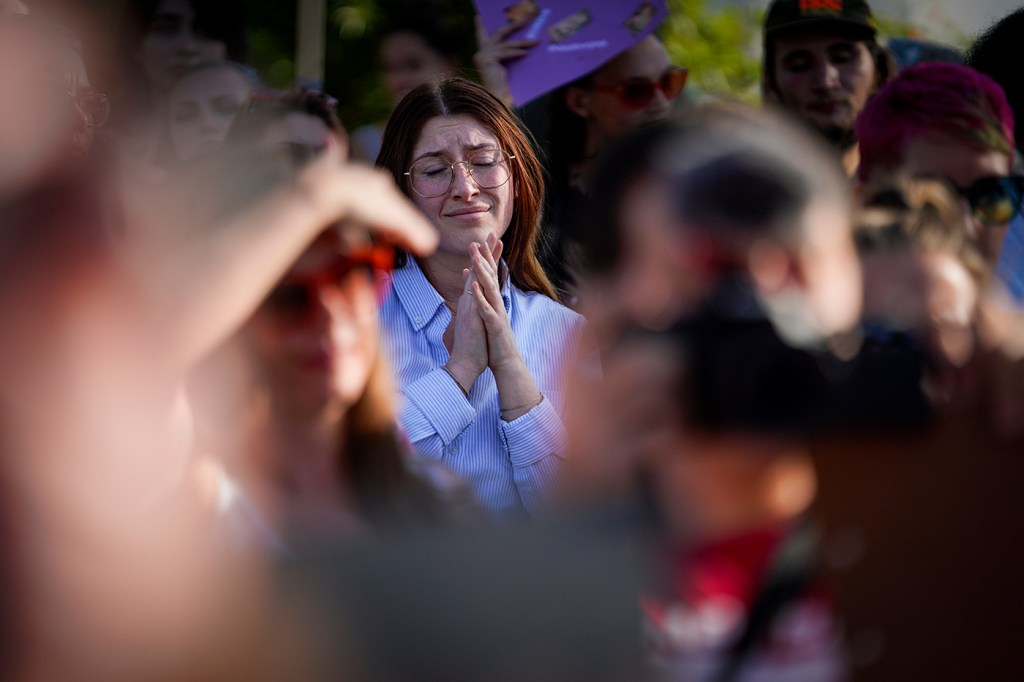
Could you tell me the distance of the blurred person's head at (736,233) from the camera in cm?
124

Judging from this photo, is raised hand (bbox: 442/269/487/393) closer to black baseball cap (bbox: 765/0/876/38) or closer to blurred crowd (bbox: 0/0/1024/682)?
blurred crowd (bbox: 0/0/1024/682)

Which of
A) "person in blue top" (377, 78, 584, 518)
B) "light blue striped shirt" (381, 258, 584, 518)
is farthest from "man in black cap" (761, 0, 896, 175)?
"light blue striped shirt" (381, 258, 584, 518)

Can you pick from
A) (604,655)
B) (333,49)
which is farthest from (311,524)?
(333,49)

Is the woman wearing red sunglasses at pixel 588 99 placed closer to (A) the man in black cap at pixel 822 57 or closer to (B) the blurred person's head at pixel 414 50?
(A) the man in black cap at pixel 822 57

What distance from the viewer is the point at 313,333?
1290 millimetres

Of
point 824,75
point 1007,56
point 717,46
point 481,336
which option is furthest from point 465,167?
point 717,46

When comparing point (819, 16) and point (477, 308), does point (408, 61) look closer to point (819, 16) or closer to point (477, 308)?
point (819, 16)

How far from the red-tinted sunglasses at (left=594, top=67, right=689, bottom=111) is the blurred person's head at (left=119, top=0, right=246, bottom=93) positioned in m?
1.18

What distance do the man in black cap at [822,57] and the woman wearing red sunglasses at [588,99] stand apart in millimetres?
250

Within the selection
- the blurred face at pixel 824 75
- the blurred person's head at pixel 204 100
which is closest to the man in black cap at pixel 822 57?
the blurred face at pixel 824 75

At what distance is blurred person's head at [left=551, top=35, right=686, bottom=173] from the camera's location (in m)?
2.80

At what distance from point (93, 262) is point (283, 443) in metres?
0.29

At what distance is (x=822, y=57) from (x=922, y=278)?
1.55 meters

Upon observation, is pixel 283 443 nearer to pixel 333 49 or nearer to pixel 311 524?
pixel 311 524
